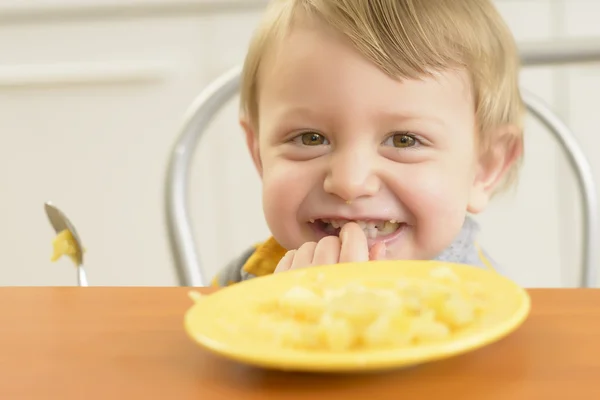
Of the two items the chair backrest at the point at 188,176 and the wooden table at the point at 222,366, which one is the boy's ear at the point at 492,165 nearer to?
the chair backrest at the point at 188,176

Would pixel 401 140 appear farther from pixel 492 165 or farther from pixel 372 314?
pixel 372 314

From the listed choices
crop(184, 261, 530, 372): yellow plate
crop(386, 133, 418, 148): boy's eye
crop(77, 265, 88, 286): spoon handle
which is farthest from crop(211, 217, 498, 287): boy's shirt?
crop(184, 261, 530, 372): yellow plate

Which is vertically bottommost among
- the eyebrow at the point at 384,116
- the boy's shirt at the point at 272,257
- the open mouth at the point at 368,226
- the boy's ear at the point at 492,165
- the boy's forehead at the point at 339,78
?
the boy's shirt at the point at 272,257

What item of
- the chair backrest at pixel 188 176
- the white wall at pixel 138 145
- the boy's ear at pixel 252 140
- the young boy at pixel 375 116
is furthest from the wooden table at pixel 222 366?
the white wall at pixel 138 145

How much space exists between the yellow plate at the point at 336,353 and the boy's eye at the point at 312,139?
41cm

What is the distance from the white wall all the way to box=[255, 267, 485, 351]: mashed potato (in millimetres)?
1689

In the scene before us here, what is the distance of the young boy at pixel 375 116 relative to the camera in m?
0.90

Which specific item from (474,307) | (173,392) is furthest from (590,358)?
(173,392)

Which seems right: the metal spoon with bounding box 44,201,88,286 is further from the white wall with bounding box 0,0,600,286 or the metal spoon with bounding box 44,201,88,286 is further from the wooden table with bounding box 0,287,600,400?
the white wall with bounding box 0,0,600,286

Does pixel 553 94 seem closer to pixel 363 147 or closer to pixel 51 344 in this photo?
pixel 363 147

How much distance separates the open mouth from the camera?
93 cm

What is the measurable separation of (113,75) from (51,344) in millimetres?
1867

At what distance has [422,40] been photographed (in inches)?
35.9

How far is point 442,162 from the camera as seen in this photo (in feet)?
3.11
